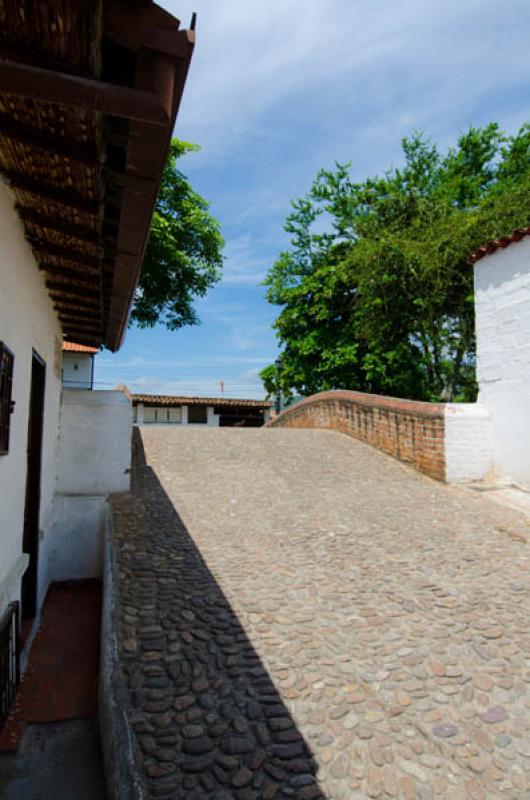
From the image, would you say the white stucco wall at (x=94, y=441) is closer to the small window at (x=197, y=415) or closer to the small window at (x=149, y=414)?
the small window at (x=149, y=414)

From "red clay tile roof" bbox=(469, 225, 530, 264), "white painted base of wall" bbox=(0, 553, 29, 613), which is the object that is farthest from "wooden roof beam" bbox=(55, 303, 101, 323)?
"red clay tile roof" bbox=(469, 225, 530, 264)

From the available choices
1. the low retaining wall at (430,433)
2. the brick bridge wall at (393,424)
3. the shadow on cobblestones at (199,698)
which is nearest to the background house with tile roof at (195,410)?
the brick bridge wall at (393,424)

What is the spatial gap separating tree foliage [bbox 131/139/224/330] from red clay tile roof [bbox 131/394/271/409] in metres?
9.72

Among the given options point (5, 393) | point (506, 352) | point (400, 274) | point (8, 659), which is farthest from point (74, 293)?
point (400, 274)

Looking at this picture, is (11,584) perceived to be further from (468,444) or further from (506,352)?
(506,352)

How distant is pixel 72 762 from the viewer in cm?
241

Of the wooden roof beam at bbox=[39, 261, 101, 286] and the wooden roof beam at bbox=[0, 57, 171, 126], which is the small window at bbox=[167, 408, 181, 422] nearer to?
the wooden roof beam at bbox=[39, 261, 101, 286]

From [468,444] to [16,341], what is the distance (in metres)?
5.69

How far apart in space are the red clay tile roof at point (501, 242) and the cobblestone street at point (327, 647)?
3.32 m

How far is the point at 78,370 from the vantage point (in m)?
21.5

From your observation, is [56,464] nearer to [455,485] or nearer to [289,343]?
[455,485]

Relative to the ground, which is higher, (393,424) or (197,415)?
(197,415)

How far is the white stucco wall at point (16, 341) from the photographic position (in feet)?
8.75

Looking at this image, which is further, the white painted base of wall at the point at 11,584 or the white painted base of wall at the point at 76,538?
the white painted base of wall at the point at 76,538
